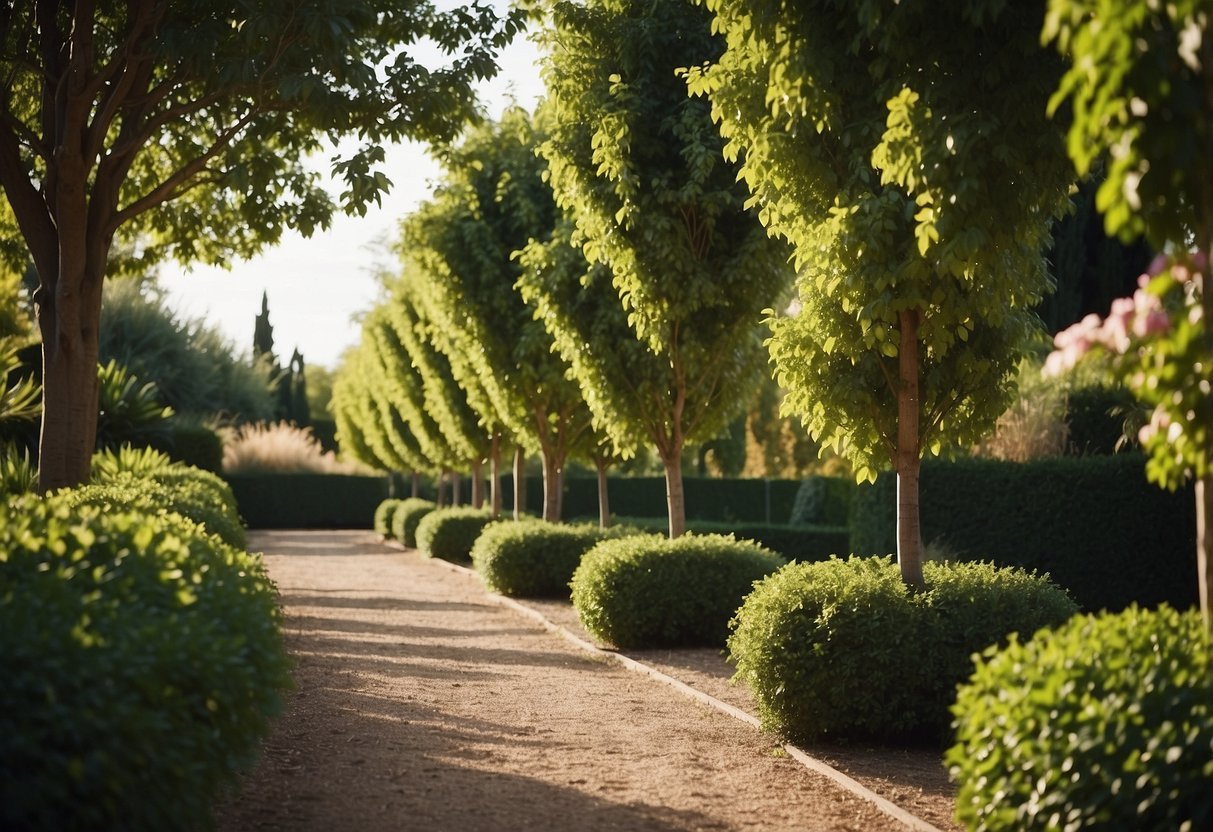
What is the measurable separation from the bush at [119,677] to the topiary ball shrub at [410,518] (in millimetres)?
25447

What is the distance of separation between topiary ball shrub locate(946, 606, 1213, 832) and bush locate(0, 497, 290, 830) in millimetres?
2544

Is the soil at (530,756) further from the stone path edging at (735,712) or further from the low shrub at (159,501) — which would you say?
the low shrub at (159,501)

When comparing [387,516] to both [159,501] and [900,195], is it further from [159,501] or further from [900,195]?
[900,195]

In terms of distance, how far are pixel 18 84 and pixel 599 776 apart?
9991 mm

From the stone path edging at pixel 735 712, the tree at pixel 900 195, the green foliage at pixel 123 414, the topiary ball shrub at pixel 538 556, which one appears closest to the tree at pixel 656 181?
the stone path edging at pixel 735 712

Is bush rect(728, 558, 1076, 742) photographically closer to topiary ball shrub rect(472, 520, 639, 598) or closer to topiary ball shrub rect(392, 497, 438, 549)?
topiary ball shrub rect(472, 520, 639, 598)

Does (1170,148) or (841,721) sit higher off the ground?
(1170,148)

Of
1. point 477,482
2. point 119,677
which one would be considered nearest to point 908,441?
point 119,677

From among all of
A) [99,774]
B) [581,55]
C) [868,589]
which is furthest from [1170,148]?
[581,55]

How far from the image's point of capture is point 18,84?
1280 cm

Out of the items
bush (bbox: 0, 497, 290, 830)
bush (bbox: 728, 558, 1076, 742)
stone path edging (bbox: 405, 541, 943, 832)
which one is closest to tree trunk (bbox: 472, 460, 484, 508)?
stone path edging (bbox: 405, 541, 943, 832)

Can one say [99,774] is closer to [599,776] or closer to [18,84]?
[599,776]

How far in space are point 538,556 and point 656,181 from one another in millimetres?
6808

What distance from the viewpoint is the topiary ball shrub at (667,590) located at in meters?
11.6
